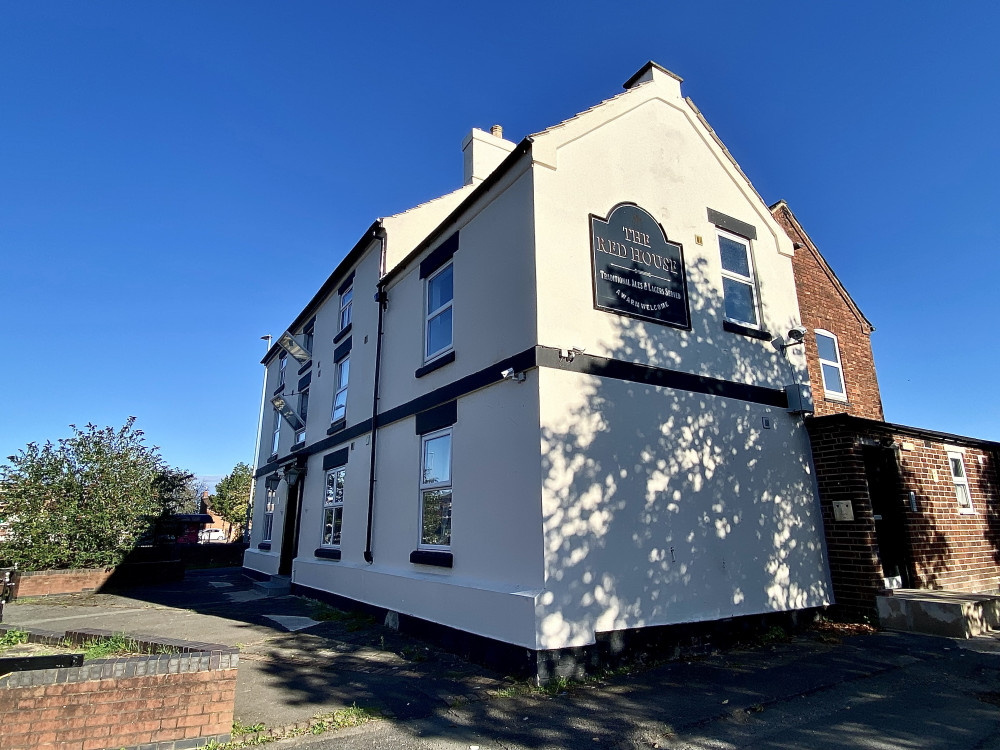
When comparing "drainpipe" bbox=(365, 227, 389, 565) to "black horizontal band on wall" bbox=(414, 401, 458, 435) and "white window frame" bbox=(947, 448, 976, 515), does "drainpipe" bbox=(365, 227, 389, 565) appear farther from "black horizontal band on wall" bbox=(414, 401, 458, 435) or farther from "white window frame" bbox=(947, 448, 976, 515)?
"white window frame" bbox=(947, 448, 976, 515)

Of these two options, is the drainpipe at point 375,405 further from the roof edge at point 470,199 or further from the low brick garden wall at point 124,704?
the low brick garden wall at point 124,704

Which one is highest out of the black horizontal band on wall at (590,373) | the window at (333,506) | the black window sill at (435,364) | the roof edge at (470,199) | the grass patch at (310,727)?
the roof edge at (470,199)

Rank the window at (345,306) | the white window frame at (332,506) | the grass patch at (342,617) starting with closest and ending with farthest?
the grass patch at (342,617) < the white window frame at (332,506) < the window at (345,306)

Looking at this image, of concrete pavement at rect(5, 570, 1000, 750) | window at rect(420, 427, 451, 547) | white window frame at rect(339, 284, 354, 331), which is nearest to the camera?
concrete pavement at rect(5, 570, 1000, 750)

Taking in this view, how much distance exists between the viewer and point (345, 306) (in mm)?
14656

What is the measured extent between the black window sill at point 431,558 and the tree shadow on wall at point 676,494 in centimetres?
215

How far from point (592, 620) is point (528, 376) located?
2.85 meters

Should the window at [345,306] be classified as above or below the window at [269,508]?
above

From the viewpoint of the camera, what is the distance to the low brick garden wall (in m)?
4.03

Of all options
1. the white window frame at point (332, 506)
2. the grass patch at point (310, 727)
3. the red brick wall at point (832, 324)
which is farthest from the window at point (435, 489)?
the red brick wall at point (832, 324)

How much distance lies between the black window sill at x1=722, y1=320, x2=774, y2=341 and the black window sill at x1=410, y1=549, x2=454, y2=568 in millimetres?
5449

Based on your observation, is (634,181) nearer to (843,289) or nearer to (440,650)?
(440,650)

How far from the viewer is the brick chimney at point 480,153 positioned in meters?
13.5

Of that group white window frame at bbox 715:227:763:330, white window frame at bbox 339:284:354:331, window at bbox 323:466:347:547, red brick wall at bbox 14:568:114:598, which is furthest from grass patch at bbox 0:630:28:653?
white window frame at bbox 715:227:763:330
